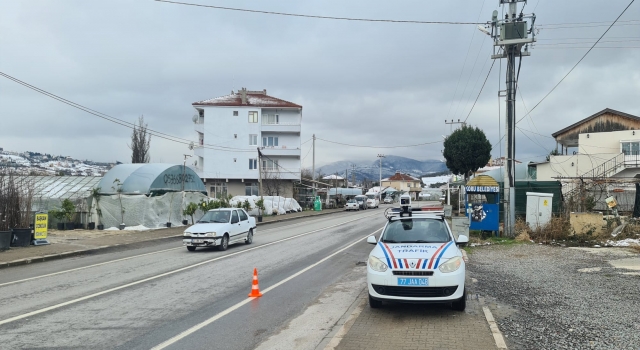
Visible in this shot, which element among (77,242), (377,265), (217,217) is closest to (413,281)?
(377,265)

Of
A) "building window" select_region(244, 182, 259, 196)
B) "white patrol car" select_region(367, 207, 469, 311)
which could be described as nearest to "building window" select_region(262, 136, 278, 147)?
"building window" select_region(244, 182, 259, 196)

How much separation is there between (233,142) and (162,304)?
5387cm

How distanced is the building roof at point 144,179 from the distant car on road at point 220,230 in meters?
12.7

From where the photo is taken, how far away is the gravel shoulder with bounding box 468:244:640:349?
6.54 m

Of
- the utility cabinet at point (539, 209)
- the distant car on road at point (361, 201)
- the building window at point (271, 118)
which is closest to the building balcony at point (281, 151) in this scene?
the building window at point (271, 118)

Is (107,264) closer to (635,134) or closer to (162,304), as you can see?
(162,304)

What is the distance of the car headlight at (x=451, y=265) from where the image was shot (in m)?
7.67

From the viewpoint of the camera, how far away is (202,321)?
768cm

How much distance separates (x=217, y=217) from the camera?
1952 cm

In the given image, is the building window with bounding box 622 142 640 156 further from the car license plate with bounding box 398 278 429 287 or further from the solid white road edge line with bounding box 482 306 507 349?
the car license plate with bounding box 398 278 429 287

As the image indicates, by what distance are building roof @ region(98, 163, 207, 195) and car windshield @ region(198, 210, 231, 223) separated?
503 inches

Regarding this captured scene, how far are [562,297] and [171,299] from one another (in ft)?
24.3

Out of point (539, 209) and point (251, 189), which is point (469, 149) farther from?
point (251, 189)

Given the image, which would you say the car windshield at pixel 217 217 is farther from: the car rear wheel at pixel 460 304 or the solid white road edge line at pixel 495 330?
the solid white road edge line at pixel 495 330
